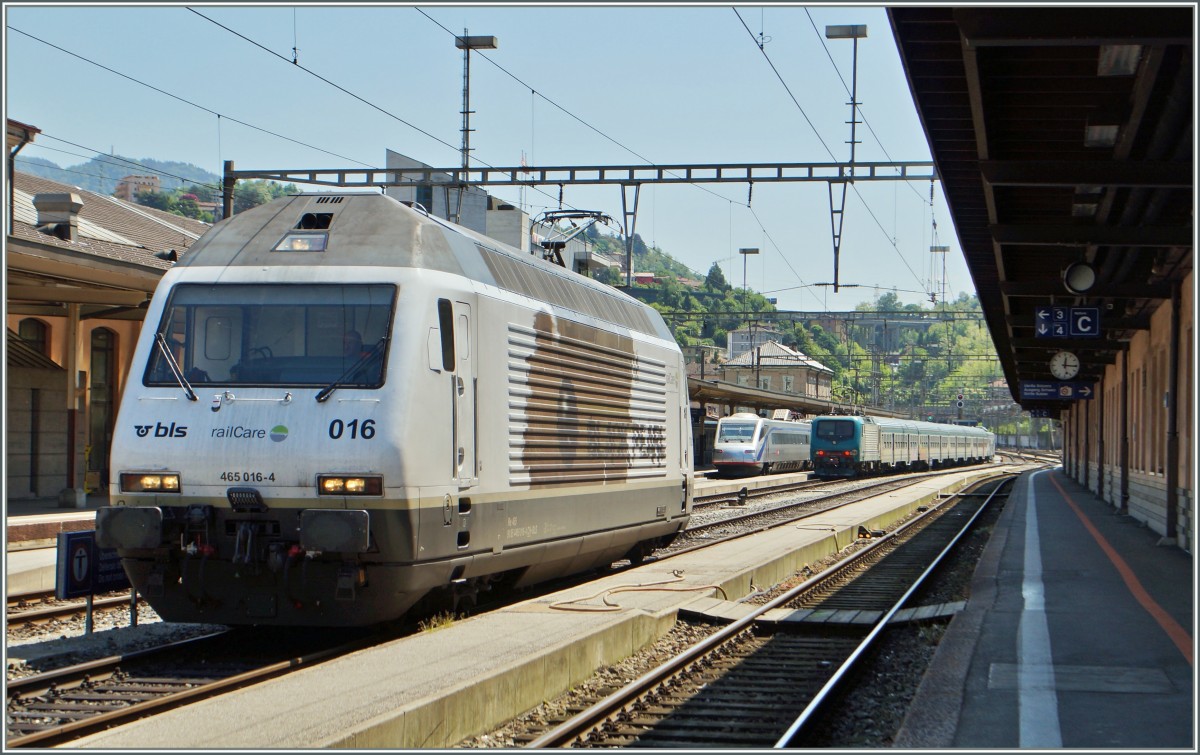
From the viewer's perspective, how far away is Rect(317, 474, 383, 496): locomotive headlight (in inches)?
353

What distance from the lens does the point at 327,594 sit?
9.08 m

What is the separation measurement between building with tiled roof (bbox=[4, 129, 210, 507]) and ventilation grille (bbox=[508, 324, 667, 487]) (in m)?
7.34

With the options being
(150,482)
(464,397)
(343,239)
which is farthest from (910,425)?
(150,482)

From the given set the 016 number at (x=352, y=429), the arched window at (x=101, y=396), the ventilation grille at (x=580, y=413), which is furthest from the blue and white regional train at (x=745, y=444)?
the 016 number at (x=352, y=429)

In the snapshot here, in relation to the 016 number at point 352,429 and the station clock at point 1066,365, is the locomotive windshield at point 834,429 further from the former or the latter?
the 016 number at point 352,429

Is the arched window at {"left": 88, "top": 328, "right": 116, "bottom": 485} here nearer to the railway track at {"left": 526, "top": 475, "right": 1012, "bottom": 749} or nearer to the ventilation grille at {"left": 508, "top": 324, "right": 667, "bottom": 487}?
the ventilation grille at {"left": 508, "top": 324, "right": 667, "bottom": 487}

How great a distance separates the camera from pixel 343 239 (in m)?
10.1

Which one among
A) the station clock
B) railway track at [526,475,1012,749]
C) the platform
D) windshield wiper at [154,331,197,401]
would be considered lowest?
railway track at [526,475,1012,749]

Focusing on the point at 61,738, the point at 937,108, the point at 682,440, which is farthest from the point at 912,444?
the point at 61,738

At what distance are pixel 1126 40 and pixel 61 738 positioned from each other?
7094 mm

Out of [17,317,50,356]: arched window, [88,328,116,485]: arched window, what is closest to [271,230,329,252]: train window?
[17,317,50,356]: arched window

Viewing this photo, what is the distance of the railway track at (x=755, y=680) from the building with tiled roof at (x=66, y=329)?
9.94 meters

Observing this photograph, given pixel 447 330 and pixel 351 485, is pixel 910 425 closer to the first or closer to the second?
pixel 447 330

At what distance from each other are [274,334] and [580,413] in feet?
12.6
